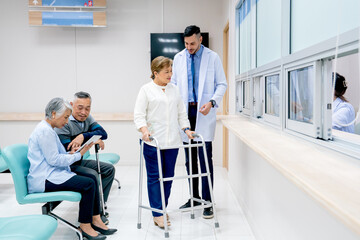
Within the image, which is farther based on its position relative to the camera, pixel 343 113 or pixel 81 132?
pixel 81 132

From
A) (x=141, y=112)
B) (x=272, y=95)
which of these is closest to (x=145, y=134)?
(x=141, y=112)

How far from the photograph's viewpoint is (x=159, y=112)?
292 cm

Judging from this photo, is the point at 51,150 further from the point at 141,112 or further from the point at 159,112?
the point at 159,112

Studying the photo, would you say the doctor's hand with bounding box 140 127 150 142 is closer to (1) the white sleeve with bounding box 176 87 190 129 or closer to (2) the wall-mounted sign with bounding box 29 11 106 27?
(1) the white sleeve with bounding box 176 87 190 129

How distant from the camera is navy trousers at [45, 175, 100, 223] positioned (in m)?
2.60

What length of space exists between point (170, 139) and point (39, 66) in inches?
153

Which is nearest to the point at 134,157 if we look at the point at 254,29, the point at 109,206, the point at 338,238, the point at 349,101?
the point at 109,206

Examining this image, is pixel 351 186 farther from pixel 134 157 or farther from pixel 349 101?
pixel 134 157

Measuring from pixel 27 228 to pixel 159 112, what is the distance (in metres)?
1.38

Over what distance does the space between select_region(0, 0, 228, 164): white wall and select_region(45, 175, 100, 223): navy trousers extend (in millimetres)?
3079

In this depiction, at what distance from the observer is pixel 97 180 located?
2977 mm

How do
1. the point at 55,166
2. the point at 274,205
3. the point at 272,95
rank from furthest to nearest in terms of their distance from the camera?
the point at 272,95
the point at 55,166
the point at 274,205

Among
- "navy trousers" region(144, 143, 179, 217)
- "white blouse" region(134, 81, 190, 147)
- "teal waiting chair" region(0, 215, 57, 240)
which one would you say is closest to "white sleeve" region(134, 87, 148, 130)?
"white blouse" region(134, 81, 190, 147)

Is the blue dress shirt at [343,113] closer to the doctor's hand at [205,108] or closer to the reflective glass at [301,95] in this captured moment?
the reflective glass at [301,95]
